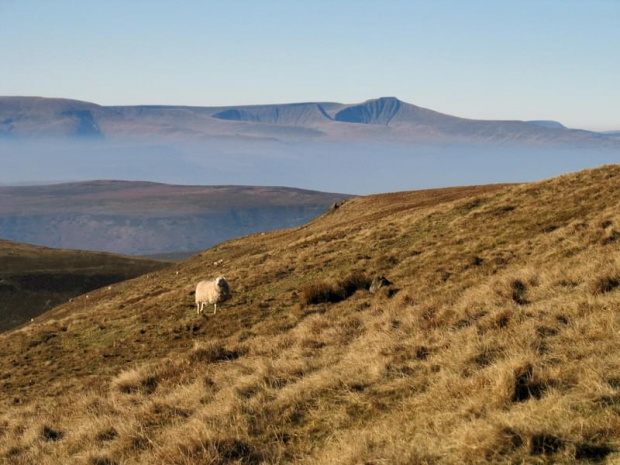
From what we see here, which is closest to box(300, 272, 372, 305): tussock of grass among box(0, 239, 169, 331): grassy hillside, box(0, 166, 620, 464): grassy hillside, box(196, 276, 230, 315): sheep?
box(0, 166, 620, 464): grassy hillside

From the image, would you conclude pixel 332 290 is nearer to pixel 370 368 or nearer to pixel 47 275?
pixel 370 368

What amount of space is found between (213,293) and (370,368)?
42.5 feet

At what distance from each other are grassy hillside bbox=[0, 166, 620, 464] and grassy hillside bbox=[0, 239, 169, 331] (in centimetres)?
3731

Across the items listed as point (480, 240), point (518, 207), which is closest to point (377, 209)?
point (518, 207)

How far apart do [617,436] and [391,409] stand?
9.11ft

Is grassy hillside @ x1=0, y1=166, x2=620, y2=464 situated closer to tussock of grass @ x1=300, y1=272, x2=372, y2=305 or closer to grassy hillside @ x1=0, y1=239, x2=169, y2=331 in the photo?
tussock of grass @ x1=300, y1=272, x2=372, y2=305

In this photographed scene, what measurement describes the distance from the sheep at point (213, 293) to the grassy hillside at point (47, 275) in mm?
37443

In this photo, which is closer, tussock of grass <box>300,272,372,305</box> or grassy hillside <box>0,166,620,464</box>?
grassy hillside <box>0,166,620,464</box>

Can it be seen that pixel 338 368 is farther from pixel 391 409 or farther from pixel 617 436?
pixel 617 436

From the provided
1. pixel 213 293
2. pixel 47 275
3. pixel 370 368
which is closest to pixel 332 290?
pixel 213 293

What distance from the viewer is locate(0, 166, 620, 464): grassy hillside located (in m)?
6.89

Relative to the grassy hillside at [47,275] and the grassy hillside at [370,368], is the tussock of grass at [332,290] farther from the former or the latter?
the grassy hillside at [47,275]

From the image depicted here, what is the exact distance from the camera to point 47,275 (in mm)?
65938

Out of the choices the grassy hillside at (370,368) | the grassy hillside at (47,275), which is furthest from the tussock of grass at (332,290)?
the grassy hillside at (47,275)
